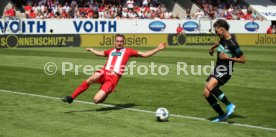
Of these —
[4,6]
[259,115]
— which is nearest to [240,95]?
[259,115]

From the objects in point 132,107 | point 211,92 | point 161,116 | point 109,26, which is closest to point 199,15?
point 109,26

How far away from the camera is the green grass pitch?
8.83m

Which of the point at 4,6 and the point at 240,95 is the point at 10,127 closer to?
the point at 240,95

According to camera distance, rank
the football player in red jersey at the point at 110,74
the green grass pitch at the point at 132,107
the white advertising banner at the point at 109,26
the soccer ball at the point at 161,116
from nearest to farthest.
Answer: the green grass pitch at the point at 132,107, the soccer ball at the point at 161,116, the football player in red jersey at the point at 110,74, the white advertising banner at the point at 109,26

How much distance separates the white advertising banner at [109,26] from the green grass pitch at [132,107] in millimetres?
22694

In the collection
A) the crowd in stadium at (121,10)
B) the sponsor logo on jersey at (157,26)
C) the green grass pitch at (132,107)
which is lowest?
the sponsor logo on jersey at (157,26)

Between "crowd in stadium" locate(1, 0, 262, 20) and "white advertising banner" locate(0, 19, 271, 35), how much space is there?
1.02 metres

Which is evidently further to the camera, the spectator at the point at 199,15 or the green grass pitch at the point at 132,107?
the spectator at the point at 199,15

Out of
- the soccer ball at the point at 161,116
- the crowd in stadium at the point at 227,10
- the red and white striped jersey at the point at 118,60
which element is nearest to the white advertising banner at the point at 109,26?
the crowd in stadium at the point at 227,10

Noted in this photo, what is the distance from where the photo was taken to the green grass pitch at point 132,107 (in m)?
8.83

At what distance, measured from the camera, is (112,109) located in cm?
1133

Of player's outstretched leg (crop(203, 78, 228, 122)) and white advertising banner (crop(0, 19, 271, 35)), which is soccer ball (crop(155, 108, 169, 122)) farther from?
white advertising banner (crop(0, 19, 271, 35))

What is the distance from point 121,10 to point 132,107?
37827 millimetres

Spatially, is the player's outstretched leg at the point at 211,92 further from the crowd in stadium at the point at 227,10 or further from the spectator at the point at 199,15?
the crowd in stadium at the point at 227,10
